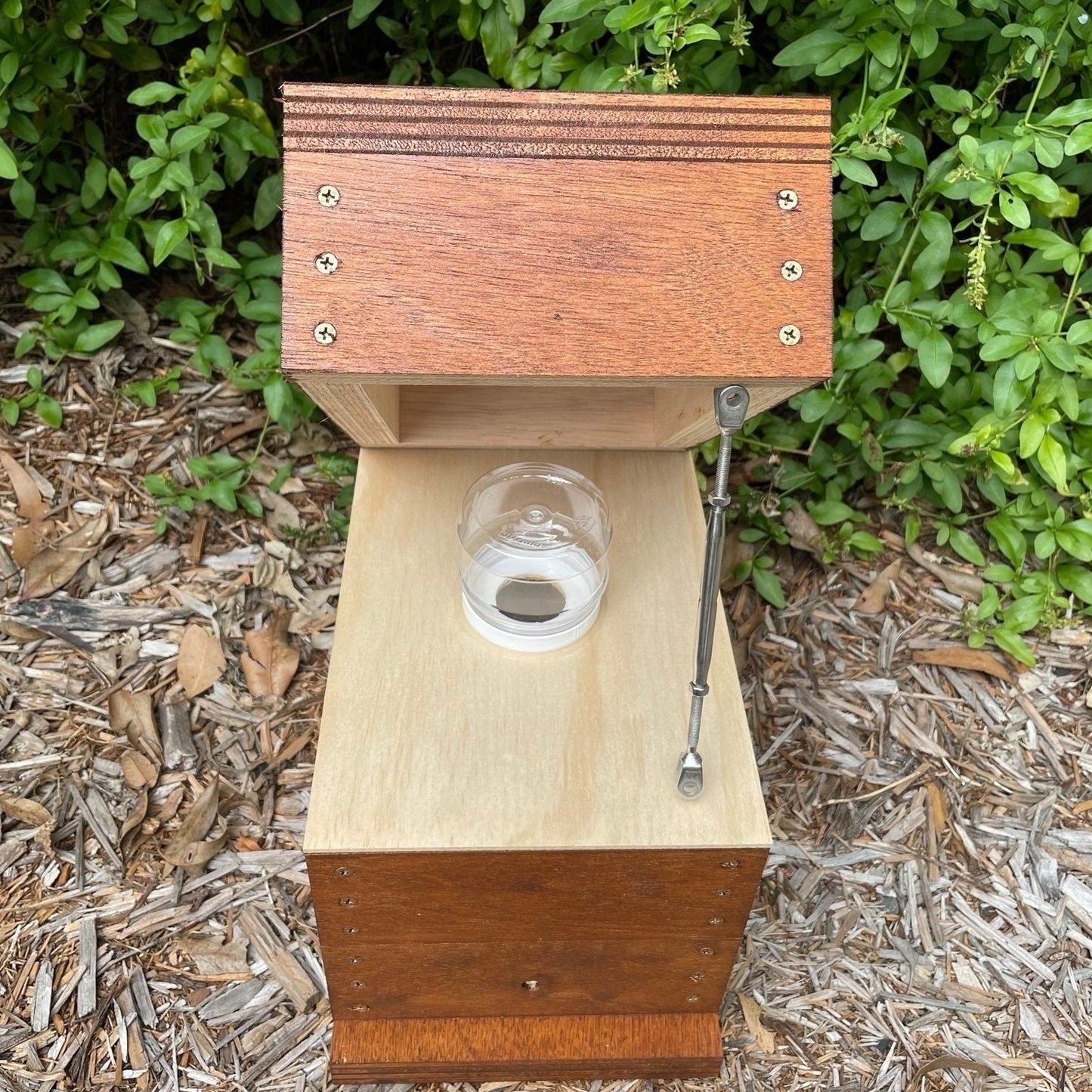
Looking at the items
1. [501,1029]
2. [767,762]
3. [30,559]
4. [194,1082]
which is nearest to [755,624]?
[767,762]

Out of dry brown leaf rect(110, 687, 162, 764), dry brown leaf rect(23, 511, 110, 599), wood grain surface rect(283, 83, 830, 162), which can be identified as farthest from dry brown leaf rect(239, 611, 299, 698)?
wood grain surface rect(283, 83, 830, 162)

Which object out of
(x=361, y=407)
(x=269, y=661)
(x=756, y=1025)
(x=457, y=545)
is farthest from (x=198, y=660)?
(x=756, y=1025)

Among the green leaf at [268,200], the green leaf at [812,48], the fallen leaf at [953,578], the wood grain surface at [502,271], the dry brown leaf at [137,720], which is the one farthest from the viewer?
the fallen leaf at [953,578]

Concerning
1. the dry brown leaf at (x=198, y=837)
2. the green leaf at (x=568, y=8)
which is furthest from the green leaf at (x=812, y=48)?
the dry brown leaf at (x=198, y=837)

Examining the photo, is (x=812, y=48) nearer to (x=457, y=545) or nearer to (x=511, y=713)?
(x=457, y=545)

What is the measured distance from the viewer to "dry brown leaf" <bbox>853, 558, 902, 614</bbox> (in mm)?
1682

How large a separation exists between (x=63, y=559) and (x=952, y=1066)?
1.35 m

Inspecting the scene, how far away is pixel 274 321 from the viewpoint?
5.28 ft

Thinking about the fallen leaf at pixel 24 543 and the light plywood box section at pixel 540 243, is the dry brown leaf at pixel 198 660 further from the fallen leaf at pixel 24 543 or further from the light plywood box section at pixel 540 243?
the light plywood box section at pixel 540 243

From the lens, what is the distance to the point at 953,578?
1.71 metres

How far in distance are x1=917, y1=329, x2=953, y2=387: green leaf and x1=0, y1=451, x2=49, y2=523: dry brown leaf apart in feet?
4.13

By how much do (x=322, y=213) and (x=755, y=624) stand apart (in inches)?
40.2

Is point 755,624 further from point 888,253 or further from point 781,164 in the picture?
point 781,164

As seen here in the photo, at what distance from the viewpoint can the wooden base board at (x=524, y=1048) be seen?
1195 millimetres
